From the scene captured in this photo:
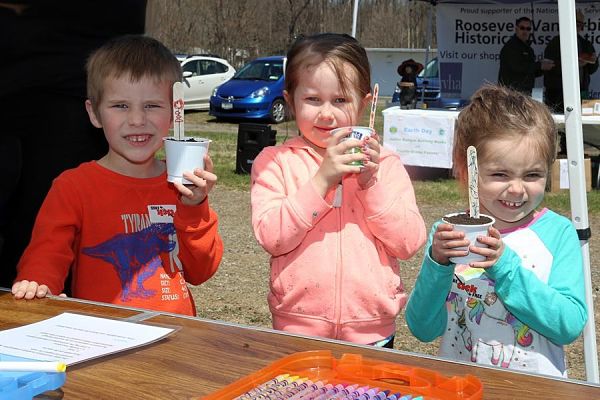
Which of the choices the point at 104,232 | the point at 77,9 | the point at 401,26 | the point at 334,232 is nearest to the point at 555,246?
A: the point at 334,232

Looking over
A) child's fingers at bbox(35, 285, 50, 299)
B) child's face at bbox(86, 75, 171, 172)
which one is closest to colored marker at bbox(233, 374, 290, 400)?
child's fingers at bbox(35, 285, 50, 299)

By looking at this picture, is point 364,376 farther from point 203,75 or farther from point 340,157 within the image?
point 203,75

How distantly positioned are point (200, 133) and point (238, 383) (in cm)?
1274

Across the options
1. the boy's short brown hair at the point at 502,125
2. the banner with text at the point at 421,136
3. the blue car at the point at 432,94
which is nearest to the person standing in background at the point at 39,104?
the boy's short brown hair at the point at 502,125

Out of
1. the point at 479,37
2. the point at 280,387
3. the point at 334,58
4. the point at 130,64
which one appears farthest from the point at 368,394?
the point at 479,37

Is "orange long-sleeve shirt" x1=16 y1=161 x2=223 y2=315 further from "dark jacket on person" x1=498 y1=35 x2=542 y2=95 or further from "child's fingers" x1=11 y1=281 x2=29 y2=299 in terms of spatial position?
"dark jacket on person" x1=498 y1=35 x2=542 y2=95

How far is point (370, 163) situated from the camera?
6.28ft

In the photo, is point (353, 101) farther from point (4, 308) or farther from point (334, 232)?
point (4, 308)

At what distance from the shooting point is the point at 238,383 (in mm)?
1249

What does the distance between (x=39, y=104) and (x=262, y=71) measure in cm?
1400

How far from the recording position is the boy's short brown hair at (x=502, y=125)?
1945 mm

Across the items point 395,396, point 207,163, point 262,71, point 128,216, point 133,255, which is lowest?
point 395,396

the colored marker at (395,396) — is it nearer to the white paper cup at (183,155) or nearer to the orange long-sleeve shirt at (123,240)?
the white paper cup at (183,155)

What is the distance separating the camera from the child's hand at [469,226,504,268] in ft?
5.45
